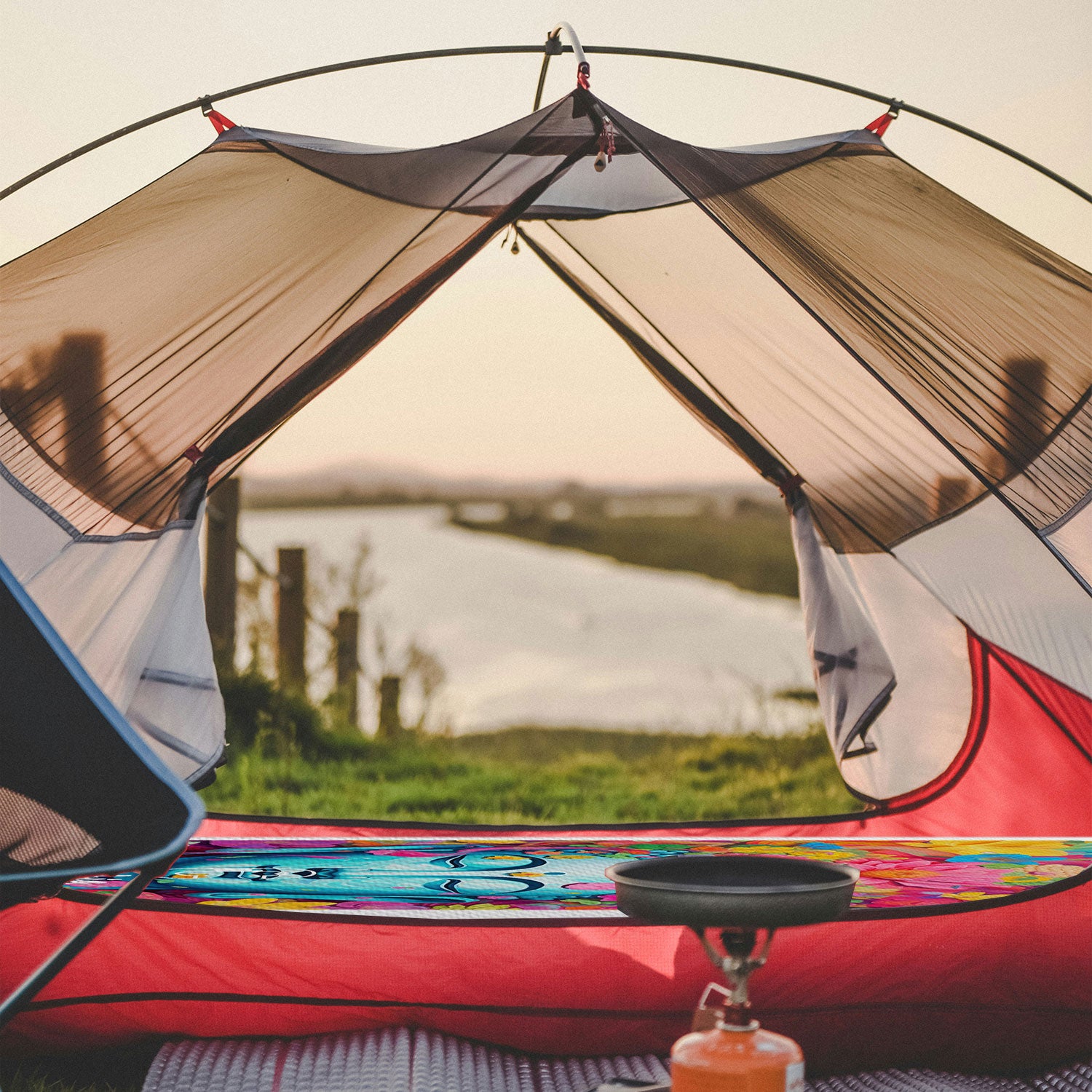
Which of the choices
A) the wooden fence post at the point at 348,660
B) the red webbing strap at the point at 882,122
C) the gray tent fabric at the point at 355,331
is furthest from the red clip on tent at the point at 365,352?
the wooden fence post at the point at 348,660

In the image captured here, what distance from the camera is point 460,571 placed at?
33.9 feet

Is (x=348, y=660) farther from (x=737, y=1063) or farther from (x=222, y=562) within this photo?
(x=737, y=1063)

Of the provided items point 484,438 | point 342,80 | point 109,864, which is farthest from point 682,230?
point 484,438

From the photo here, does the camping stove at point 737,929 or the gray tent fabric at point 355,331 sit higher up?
the gray tent fabric at point 355,331

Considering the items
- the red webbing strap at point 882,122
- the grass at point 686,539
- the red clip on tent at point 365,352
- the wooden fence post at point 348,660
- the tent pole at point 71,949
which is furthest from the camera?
the grass at point 686,539

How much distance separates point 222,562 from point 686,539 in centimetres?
758

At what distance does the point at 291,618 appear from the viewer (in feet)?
15.6

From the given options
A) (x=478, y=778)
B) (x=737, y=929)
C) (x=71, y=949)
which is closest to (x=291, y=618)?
(x=478, y=778)

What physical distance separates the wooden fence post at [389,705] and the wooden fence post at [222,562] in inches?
36.9

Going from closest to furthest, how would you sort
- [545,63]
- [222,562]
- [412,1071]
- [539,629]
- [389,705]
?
[412,1071] < [545,63] < [222,562] < [389,705] < [539,629]

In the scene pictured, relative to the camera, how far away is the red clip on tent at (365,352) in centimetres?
185

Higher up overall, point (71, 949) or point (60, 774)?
point (60, 774)

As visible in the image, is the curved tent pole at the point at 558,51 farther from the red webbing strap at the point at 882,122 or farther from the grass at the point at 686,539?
the grass at the point at 686,539

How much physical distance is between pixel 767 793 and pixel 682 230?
8.79ft
